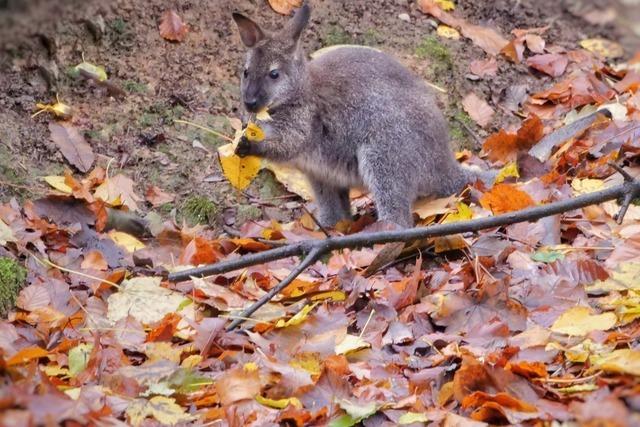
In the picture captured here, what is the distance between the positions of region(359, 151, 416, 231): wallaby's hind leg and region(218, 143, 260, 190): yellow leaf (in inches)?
26.0

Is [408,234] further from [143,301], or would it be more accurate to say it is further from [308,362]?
[143,301]

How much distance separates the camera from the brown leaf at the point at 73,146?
563cm

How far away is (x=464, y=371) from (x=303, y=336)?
829 millimetres

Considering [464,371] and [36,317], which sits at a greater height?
[464,371]

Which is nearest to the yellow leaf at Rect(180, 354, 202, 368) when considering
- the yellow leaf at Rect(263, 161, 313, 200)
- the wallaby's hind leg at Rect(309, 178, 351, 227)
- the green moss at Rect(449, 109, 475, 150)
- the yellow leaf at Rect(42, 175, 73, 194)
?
the yellow leaf at Rect(42, 175, 73, 194)

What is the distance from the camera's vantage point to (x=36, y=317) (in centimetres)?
395

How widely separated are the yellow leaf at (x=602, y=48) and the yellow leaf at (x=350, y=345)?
4.64 meters

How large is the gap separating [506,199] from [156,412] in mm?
2330

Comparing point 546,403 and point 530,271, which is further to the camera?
point 530,271

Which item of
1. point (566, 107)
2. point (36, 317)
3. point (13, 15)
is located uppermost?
point (13, 15)

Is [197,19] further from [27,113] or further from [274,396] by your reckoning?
[274,396]

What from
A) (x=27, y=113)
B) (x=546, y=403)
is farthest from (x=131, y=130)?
(x=546, y=403)

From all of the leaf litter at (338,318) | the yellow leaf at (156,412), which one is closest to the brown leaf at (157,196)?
the leaf litter at (338,318)

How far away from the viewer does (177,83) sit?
640 cm
